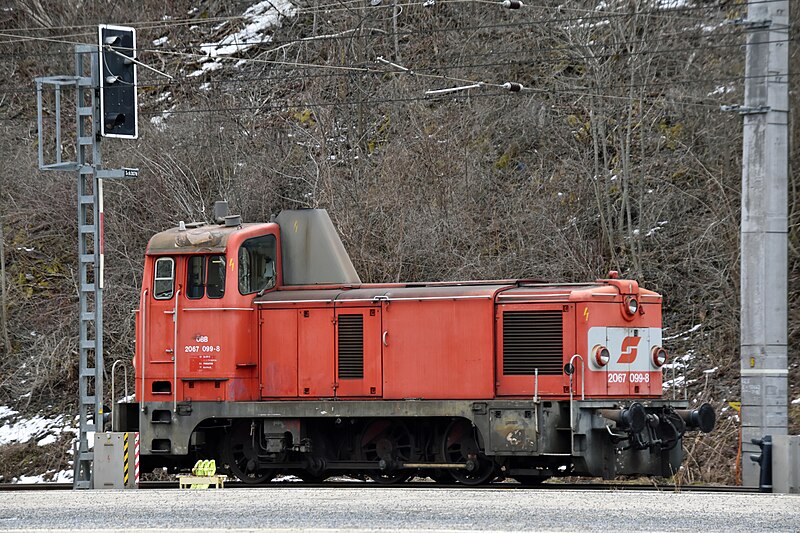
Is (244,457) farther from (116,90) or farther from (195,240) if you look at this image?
(116,90)

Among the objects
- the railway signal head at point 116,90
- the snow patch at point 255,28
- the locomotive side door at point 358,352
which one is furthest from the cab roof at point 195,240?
the snow patch at point 255,28

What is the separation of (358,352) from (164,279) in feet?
9.62

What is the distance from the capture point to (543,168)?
83.0ft

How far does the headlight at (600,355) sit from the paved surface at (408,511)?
6.63 ft

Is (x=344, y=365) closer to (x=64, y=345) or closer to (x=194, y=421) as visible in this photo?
(x=194, y=421)

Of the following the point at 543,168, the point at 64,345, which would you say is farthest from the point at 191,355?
the point at 543,168

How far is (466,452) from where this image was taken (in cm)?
1456

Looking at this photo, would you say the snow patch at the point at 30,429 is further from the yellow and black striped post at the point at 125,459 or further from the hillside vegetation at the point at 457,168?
the yellow and black striped post at the point at 125,459

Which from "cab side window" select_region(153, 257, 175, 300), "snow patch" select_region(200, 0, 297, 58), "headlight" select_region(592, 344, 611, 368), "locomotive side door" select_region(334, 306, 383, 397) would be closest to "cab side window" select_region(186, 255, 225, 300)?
"cab side window" select_region(153, 257, 175, 300)

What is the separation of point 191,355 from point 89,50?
14.3 feet

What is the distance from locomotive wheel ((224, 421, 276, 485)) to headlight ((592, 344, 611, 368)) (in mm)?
4758

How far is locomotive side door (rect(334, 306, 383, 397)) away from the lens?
1484cm

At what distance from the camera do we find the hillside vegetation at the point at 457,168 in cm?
2178

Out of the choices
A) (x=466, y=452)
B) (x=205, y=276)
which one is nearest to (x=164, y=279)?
(x=205, y=276)
